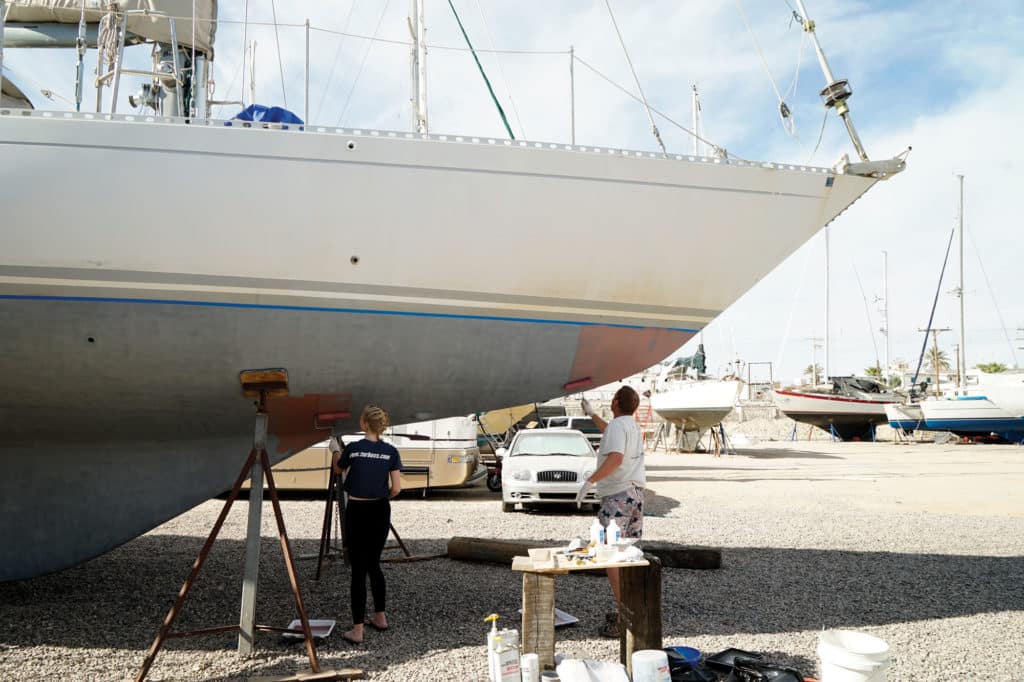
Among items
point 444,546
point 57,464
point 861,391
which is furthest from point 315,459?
point 861,391

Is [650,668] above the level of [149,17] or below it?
below

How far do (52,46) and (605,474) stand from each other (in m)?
10.8

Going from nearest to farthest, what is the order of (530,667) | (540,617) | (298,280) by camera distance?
(530,667), (540,617), (298,280)

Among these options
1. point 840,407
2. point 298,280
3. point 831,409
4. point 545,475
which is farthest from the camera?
point 840,407

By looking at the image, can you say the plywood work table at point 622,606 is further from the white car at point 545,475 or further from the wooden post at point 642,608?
the white car at point 545,475

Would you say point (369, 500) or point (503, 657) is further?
point (369, 500)

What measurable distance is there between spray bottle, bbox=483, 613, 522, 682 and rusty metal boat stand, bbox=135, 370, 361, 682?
75 cm

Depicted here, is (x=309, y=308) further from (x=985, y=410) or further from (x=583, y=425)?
(x=985, y=410)

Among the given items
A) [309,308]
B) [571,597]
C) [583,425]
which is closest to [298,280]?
[309,308]

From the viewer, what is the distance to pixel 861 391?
36.2 m

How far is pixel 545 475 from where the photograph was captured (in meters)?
9.94

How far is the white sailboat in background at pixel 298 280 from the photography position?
3545 millimetres

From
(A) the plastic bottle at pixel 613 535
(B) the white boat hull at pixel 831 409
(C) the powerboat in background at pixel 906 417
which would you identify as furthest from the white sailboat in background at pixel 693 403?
(A) the plastic bottle at pixel 613 535

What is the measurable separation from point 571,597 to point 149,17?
22.9 feet
